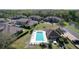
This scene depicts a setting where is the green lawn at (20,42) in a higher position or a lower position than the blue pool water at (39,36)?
lower

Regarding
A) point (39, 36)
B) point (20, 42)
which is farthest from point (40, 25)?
point (20, 42)

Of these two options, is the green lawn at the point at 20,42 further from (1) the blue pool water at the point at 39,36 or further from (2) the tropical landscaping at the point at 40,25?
(1) the blue pool water at the point at 39,36

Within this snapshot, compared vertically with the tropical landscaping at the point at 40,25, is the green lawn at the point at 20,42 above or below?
below

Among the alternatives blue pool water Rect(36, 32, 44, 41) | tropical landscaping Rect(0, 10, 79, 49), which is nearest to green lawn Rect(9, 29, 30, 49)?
tropical landscaping Rect(0, 10, 79, 49)

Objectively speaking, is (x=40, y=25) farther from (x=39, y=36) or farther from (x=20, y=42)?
(x=20, y=42)

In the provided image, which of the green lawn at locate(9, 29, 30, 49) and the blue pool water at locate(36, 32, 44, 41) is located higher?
the blue pool water at locate(36, 32, 44, 41)

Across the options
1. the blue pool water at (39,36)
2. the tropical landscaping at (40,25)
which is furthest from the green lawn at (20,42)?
the blue pool water at (39,36)

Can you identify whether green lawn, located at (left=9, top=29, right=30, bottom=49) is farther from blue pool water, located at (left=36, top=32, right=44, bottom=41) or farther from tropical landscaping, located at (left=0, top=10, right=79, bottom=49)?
blue pool water, located at (left=36, top=32, right=44, bottom=41)

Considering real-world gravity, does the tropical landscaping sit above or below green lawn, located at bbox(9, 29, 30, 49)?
above

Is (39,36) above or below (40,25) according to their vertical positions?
below
